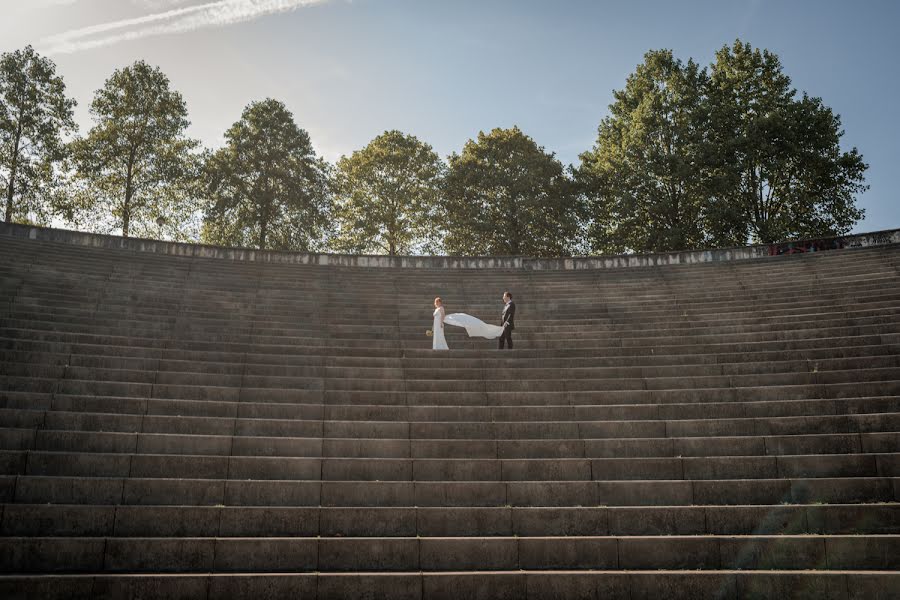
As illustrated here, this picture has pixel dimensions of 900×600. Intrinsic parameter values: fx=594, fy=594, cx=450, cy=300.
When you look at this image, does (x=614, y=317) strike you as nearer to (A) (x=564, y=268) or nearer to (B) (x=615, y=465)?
(A) (x=564, y=268)

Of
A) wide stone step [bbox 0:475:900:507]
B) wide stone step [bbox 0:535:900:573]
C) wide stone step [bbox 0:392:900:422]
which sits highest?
wide stone step [bbox 0:392:900:422]

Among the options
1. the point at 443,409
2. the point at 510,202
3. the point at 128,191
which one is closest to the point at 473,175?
the point at 510,202

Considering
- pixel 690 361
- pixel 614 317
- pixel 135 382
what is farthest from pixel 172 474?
pixel 614 317

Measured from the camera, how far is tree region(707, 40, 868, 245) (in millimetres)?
26078

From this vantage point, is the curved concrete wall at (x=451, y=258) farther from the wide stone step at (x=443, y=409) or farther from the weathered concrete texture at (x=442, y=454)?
the wide stone step at (x=443, y=409)

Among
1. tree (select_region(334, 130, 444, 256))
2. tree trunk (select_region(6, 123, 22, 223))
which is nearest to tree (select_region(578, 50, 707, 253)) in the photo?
tree (select_region(334, 130, 444, 256))

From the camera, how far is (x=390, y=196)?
3297cm

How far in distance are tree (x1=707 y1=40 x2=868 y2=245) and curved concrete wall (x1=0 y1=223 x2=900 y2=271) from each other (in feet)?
28.4

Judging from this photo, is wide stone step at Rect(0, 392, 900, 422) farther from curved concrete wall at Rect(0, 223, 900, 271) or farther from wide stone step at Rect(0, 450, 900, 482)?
curved concrete wall at Rect(0, 223, 900, 271)

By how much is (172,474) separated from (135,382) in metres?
2.67

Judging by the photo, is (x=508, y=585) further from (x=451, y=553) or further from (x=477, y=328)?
(x=477, y=328)

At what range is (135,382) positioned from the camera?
844 centimetres

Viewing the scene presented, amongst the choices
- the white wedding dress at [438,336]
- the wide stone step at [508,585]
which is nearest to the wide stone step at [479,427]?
the wide stone step at [508,585]

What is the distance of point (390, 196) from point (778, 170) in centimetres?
1906
